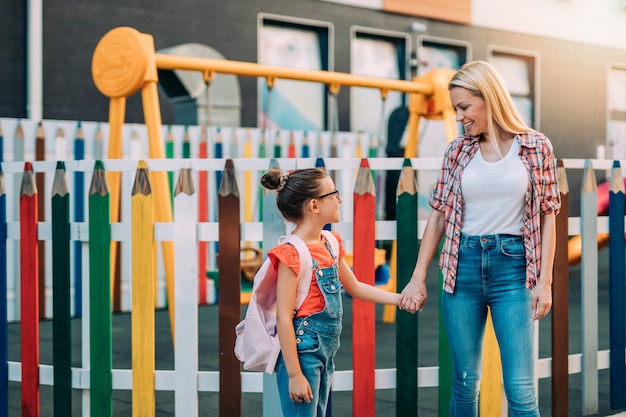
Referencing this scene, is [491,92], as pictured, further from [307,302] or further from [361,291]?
[307,302]

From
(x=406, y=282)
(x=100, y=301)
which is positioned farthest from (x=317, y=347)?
(x=100, y=301)

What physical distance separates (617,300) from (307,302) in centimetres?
224

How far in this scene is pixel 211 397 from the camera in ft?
16.0

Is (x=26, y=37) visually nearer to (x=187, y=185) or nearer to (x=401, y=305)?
(x=187, y=185)

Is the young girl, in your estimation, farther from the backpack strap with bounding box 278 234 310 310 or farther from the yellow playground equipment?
the yellow playground equipment

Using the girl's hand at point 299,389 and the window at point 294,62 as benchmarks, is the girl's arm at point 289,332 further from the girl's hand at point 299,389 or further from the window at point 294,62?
the window at point 294,62

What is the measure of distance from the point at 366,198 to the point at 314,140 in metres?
5.97

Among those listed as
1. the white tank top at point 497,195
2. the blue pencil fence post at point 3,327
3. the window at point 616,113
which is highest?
the window at point 616,113

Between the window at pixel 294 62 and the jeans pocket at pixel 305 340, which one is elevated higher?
the window at pixel 294 62

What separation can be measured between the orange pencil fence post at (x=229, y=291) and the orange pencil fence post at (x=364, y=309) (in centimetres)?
50

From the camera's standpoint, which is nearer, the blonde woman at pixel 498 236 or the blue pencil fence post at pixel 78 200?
the blonde woman at pixel 498 236

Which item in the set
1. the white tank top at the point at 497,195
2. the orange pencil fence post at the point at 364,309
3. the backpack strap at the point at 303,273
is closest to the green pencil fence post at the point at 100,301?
the orange pencil fence post at the point at 364,309

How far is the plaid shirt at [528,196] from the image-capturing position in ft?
9.66

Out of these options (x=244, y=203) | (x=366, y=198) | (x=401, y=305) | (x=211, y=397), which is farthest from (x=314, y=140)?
(x=401, y=305)
